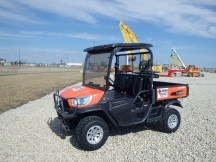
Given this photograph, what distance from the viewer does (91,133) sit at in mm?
3986

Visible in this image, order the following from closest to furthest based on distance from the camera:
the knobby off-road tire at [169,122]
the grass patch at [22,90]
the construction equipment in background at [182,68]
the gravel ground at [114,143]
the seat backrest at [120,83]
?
the gravel ground at [114,143] < the knobby off-road tire at [169,122] < the seat backrest at [120,83] < the grass patch at [22,90] < the construction equipment in background at [182,68]

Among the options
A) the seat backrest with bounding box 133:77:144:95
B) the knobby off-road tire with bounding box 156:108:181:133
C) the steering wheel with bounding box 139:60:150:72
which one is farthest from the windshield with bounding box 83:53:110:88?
the knobby off-road tire with bounding box 156:108:181:133

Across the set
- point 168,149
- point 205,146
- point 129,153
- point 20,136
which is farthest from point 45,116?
point 205,146

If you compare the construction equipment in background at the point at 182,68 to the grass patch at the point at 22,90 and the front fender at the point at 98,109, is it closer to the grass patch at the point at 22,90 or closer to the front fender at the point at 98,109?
the grass patch at the point at 22,90

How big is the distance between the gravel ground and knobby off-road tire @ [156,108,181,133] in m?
0.13

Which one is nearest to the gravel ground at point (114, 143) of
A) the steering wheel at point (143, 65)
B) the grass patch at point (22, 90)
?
the steering wheel at point (143, 65)

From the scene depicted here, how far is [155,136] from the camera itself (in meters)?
4.75

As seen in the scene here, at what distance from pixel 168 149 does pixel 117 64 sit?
8.39ft

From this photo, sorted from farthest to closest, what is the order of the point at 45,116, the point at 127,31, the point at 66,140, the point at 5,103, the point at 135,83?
the point at 127,31 < the point at 5,103 < the point at 45,116 < the point at 135,83 < the point at 66,140

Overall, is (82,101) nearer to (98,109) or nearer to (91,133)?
(98,109)

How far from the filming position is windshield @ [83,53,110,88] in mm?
4520

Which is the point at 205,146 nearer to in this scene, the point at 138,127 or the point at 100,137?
the point at 138,127

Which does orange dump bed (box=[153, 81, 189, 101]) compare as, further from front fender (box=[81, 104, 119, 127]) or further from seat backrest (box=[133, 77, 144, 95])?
front fender (box=[81, 104, 119, 127])

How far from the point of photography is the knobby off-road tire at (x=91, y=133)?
3.86m
